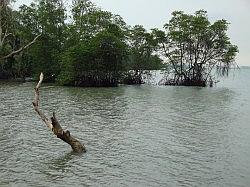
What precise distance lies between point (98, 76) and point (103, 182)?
36.0 metres

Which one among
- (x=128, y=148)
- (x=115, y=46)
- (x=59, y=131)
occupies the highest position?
(x=115, y=46)

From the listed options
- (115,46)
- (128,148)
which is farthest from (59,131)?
(115,46)

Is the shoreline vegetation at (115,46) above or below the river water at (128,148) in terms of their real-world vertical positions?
above

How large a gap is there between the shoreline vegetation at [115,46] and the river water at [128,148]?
20.5m

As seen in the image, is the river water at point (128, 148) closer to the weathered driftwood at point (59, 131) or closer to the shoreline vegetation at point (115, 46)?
the weathered driftwood at point (59, 131)

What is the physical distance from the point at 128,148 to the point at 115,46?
107 ft

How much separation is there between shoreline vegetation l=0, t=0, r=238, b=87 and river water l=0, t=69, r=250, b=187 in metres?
20.5

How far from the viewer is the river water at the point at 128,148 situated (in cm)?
1177

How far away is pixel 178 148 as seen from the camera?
1550 cm

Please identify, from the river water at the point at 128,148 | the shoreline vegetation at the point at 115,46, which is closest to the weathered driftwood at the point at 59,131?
the river water at the point at 128,148

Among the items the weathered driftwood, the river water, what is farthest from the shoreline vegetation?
the weathered driftwood

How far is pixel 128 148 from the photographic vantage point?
15.4 metres

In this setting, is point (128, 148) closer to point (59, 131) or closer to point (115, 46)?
point (59, 131)

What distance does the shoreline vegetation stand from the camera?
47219 millimetres
